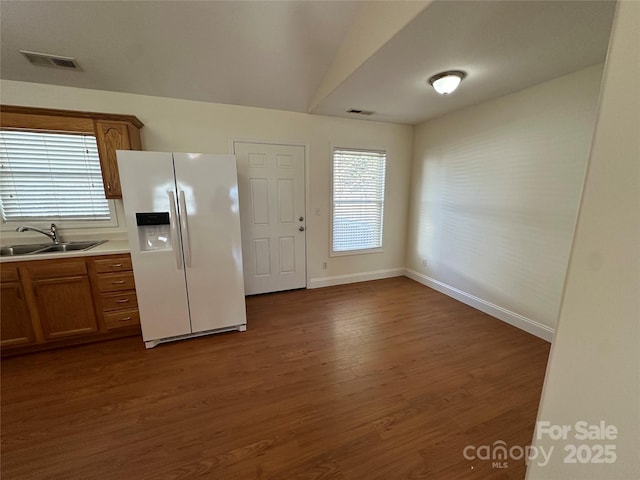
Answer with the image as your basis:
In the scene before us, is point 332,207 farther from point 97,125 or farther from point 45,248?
point 45,248

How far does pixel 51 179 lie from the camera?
8.83ft

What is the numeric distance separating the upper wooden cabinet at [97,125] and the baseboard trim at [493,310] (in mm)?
4147

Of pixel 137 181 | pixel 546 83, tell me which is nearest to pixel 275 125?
pixel 137 181

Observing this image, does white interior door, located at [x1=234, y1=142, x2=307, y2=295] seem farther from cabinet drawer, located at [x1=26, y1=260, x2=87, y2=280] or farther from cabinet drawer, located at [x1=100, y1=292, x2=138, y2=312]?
cabinet drawer, located at [x1=26, y1=260, x2=87, y2=280]

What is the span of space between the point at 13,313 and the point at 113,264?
0.83 metres

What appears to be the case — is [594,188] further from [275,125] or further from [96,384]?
[275,125]

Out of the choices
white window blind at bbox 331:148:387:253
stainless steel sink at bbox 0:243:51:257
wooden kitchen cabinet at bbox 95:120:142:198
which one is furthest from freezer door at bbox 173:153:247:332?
white window blind at bbox 331:148:387:253

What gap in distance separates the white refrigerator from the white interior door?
934 millimetres

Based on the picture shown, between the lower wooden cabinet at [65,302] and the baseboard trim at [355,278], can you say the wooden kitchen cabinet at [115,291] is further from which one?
the baseboard trim at [355,278]

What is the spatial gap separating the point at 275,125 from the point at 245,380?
2.95 m

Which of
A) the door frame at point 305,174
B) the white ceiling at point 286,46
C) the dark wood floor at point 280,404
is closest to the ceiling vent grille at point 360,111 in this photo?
the white ceiling at point 286,46

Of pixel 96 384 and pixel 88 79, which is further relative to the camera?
pixel 88 79

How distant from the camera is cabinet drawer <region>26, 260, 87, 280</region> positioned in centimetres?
222

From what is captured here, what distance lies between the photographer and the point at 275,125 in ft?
11.1
